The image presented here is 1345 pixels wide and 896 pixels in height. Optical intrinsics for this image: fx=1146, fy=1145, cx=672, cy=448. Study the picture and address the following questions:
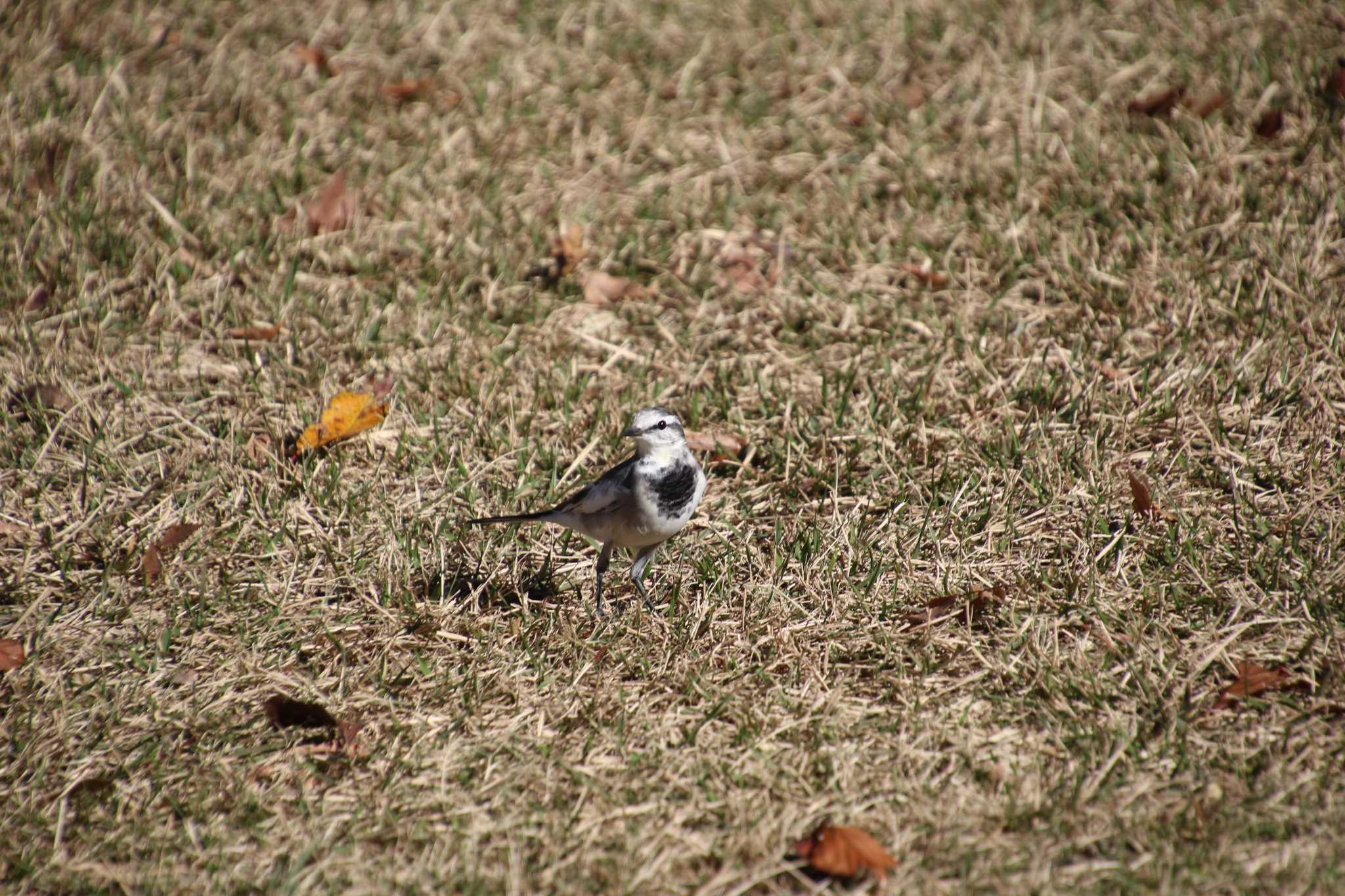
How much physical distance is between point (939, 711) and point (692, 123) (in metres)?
4.38

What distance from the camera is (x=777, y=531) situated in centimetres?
454

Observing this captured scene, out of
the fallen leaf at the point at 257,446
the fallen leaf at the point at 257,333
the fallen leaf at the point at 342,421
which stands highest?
the fallen leaf at the point at 257,333

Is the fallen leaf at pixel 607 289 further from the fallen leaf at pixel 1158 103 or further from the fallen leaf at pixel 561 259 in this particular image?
the fallen leaf at pixel 1158 103

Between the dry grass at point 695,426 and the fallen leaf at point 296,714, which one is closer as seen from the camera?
the dry grass at point 695,426

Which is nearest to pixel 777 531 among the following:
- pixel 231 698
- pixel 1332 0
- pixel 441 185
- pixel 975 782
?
pixel 975 782

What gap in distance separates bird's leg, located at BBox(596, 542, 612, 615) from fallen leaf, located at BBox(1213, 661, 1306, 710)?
83.6 inches

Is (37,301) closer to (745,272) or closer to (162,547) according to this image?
(162,547)

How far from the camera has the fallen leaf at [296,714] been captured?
374cm

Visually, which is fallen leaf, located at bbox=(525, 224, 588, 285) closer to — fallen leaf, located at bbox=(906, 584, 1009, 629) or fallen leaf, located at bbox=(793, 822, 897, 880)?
fallen leaf, located at bbox=(906, 584, 1009, 629)

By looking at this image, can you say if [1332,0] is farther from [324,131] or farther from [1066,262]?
[324,131]

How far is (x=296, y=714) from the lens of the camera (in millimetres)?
3766

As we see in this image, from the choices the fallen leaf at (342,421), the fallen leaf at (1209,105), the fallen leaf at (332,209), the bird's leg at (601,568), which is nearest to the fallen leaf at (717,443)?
the bird's leg at (601,568)

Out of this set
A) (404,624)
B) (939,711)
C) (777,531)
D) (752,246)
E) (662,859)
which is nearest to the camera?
(662,859)

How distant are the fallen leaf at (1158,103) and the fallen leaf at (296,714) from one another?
18.1ft
